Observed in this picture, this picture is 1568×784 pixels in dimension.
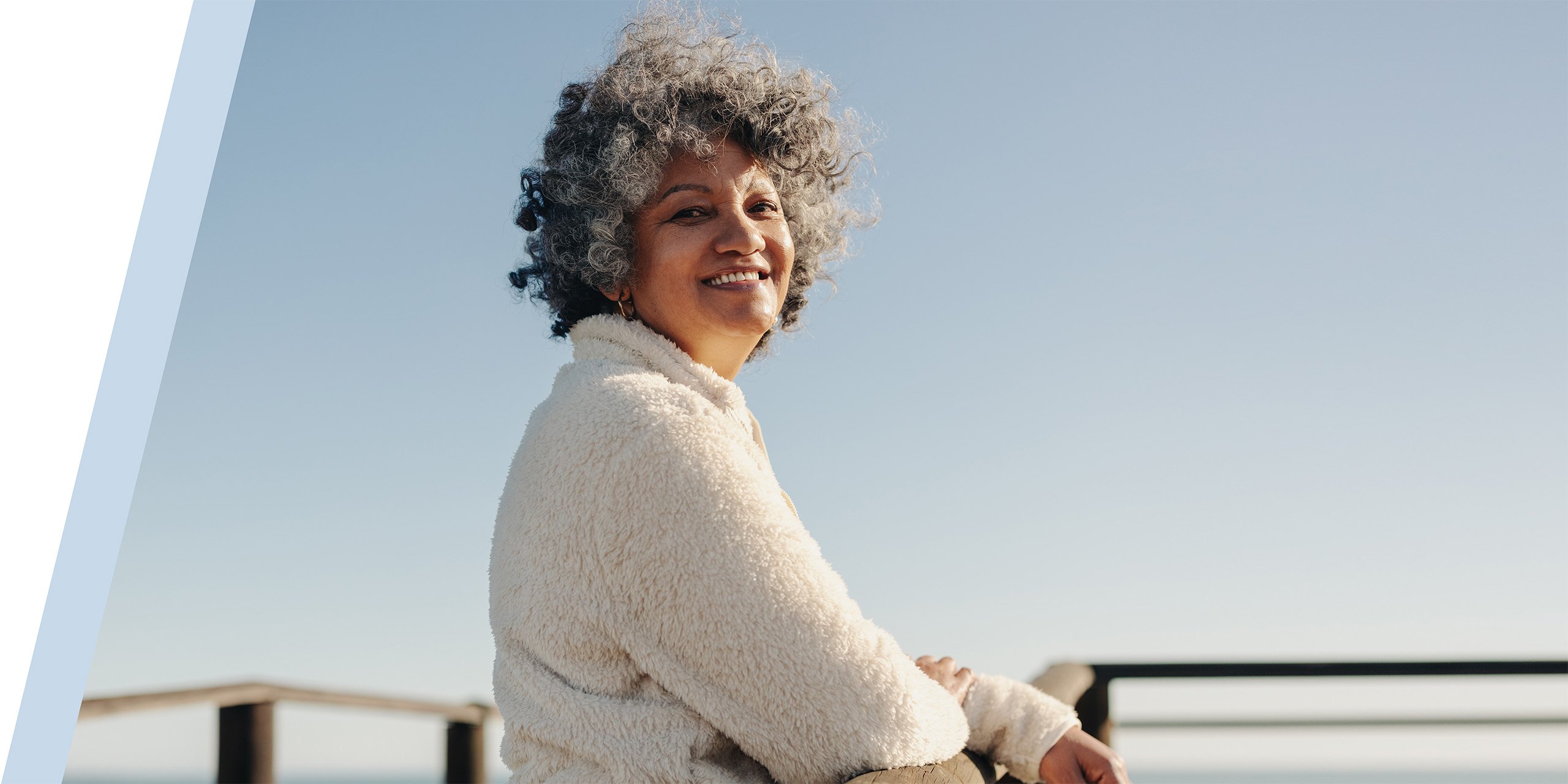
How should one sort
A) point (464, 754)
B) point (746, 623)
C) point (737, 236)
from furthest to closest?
point (464, 754), point (737, 236), point (746, 623)

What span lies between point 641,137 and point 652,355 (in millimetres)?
319

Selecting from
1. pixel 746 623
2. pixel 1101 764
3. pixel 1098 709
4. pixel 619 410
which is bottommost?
pixel 1101 764

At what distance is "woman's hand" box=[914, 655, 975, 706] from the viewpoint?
4.37 feet

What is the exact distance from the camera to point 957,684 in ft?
4.41

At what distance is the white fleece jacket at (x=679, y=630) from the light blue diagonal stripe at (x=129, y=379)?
1144 mm

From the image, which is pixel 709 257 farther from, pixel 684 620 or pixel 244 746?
pixel 244 746

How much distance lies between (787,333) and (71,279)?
1236 mm

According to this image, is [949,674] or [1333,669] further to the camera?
[1333,669]

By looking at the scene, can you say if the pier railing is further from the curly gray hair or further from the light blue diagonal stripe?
the light blue diagonal stripe

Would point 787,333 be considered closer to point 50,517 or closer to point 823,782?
point 823,782

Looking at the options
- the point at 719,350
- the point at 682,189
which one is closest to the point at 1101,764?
the point at 719,350

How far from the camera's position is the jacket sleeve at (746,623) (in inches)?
38.4

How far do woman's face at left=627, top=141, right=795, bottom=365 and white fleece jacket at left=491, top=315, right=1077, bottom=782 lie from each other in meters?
0.29

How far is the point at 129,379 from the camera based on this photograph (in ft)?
6.54
